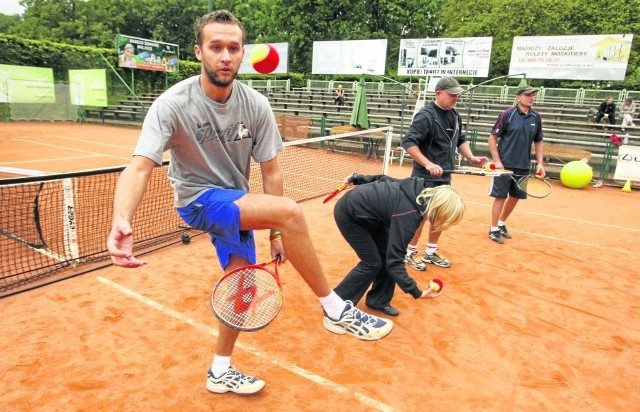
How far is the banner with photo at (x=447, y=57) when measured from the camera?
54.4ft

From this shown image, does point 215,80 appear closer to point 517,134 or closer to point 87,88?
point 517,134

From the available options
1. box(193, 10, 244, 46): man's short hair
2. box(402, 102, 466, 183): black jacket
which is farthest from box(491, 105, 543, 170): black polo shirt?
box(193, 10, 244, 46): man's short hair

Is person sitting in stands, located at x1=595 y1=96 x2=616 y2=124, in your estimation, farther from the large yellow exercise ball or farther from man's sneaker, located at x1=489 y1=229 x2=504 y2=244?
man's sneaker, located at x1=489 y1=229 x2=504 y2=244

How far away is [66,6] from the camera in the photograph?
50438 millimetres

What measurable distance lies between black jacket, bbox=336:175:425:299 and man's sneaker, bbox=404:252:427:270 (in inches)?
66.5

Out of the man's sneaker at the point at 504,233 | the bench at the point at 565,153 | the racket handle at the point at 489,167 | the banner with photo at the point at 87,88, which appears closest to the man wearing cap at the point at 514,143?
the racket handle at the point at 489,167

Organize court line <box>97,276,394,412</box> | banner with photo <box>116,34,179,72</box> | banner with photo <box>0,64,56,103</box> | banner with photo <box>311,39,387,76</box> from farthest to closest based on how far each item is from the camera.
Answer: banner with photo <box>116,34,179,72</box> < banner with photo <box>0,64,56,103</box> < banner with photo <box>311,39,387,76</box> < court line <box>97,276,394,412</box>

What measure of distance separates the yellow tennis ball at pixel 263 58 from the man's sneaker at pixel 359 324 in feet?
61.2

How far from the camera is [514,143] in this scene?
6.27 meters

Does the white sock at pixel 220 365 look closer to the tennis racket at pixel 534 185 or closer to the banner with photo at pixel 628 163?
the tennis racket at pixel 534 185

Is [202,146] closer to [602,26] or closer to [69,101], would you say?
[69,101]

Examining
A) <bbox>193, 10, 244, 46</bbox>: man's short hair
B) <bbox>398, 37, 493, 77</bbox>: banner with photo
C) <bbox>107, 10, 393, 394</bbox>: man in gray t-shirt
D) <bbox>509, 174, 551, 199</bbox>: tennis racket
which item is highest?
<bbox>398, 37, 493, 77</bbox>: banner with photo

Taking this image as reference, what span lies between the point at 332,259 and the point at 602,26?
124 feet

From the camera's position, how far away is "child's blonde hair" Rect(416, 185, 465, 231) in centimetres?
318
